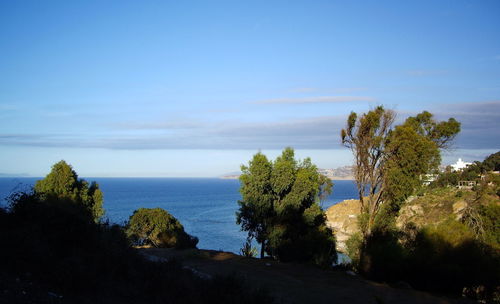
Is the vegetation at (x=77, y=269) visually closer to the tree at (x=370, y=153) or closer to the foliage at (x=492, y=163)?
the tree at (x=370, y=153)

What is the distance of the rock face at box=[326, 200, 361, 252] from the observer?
1995 inches

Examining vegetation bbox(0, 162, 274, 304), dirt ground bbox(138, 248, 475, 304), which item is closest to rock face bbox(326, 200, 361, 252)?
dirt ground bbox(138, 248, 475, 304)

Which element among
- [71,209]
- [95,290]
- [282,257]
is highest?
[71,209]

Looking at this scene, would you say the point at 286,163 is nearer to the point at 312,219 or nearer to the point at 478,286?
the point at 312,219

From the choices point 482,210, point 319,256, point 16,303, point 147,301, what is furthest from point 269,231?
point 16,303

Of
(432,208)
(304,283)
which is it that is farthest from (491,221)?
(432,208)

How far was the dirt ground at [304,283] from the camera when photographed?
1155cm

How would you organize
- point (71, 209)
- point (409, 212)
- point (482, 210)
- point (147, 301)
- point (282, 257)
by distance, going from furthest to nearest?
point (409, 212) < point (282, 257) < point (482, 210) < point (71, 209) < point (147, 301)

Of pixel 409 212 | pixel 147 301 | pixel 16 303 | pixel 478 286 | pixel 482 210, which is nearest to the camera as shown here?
pixel 16 303

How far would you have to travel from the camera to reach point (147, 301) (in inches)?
286

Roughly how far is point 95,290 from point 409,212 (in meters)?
25.8

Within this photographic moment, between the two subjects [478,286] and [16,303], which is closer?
[16,303]

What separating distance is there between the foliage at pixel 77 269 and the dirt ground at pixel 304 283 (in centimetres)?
188

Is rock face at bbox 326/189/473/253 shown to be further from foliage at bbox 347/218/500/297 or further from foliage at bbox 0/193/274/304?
foliage at bbox 0/193/274/304
